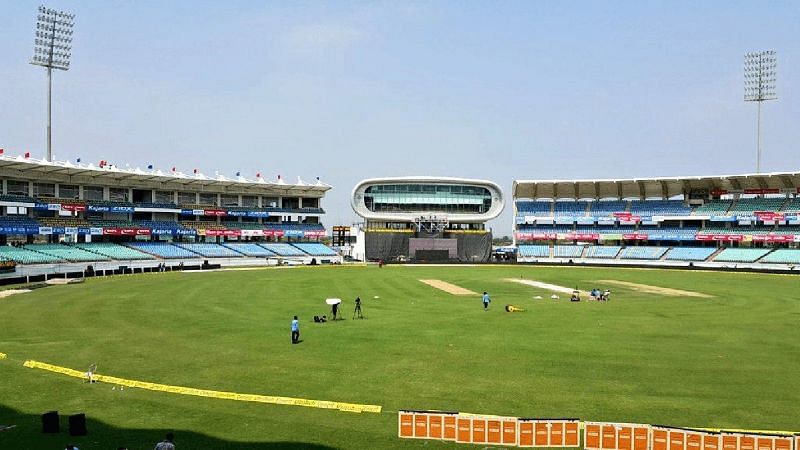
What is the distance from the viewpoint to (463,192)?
11650 cm

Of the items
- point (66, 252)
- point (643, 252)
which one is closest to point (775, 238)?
point (643, 252)

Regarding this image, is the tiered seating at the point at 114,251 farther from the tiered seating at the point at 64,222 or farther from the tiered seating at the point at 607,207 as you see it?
the tiered seating at the point at 607,207

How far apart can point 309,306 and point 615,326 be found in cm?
2052

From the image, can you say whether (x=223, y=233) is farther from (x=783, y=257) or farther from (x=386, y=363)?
(x=783, y=257)

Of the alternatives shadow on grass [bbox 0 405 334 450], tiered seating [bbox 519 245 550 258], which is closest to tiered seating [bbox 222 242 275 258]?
tiered seating [bbox 519 245 550 258]

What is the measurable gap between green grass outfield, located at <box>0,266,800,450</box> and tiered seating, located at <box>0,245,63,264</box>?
26.8 m

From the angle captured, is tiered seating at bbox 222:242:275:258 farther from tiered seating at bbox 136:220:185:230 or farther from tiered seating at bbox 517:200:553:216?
tiered seating at bbox 517:200:553:216

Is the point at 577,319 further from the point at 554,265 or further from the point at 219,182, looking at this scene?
the point at 219,182

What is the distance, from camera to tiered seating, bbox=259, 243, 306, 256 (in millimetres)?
103094

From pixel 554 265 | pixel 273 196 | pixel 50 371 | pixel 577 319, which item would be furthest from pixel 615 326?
pixel 273 196

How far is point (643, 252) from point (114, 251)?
272 feet

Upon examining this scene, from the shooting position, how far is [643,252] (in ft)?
328

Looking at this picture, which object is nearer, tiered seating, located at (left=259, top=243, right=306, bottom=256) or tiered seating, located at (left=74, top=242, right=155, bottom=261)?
tiered seating, located at (left=74, top=242, right=155, bottom=261)

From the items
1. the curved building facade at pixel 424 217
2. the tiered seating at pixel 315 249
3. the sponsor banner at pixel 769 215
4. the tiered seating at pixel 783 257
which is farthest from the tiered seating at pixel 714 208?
the tiered seating at pixel 315 249
